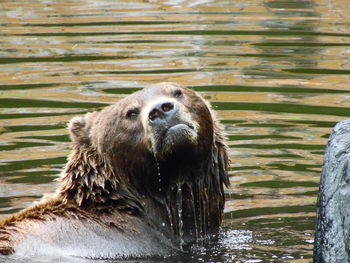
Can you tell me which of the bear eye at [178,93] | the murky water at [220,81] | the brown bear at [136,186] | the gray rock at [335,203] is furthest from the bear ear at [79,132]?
the gray rock at [335,203]

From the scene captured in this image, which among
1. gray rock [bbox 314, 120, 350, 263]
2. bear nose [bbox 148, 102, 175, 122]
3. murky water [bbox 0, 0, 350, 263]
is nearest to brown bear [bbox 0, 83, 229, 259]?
bear nose [bbox 148, 102, 175, 122]

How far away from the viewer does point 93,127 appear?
8.36 metres

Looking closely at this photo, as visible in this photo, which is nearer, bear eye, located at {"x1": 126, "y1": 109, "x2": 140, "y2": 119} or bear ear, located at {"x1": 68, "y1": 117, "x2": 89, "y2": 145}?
bear eye, located at {"x1": 126, "y1": 109, "x2": 140, "y2": 119}

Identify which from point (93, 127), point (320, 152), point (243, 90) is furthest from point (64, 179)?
point (243, 90)

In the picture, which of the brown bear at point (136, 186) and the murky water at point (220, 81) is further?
the murky water at point (220, 81)

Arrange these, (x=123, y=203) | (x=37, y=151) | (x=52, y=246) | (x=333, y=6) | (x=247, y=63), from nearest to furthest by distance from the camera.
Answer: (x=52, y=246) < (x=123, y=203) < (x=37, y=151) < (x=247, y=63) < (x=333, y=6)

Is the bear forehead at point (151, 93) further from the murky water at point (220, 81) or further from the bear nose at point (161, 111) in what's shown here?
the murky water at point (220, 81)

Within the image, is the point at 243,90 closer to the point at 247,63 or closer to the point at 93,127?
the point at 247,63

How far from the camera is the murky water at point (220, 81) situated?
30.2 feet

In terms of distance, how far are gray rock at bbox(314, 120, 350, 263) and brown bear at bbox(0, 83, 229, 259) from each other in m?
1.42

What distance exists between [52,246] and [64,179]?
2.73 ft

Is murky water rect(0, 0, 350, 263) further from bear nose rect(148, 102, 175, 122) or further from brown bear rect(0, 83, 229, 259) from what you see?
bear nose rect(148, 102, 175, 122)

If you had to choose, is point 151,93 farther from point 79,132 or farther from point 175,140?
point 79,132

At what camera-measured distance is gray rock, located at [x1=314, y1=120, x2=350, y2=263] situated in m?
6.21
